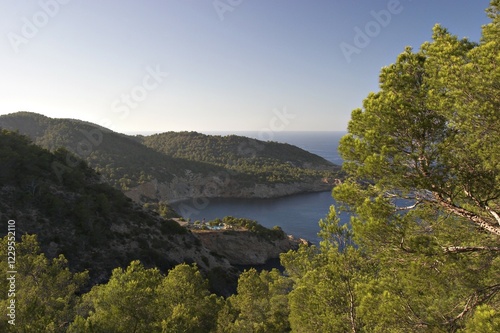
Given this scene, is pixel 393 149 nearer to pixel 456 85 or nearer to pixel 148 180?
pixel 456 85

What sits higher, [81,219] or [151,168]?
[151,168]

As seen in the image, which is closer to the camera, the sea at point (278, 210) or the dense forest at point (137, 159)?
the sea at point (278, 210)

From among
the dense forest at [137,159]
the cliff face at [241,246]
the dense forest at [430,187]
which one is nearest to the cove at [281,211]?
the dense forest at [137,159]

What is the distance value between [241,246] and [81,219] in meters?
36.8

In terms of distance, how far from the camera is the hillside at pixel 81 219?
35938 mm

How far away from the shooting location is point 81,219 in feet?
131

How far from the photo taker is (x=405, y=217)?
9047mm

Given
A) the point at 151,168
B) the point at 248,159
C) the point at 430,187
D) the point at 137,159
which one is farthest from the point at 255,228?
the point at 248,159

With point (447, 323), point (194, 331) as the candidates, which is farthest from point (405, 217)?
point (194, 331)

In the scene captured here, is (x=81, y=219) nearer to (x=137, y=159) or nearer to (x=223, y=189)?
(x=137, y=159)

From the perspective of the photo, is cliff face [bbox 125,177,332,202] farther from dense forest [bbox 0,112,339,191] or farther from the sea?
the sea

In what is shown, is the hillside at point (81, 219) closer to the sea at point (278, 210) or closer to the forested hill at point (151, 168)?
the sea at point (278, 210)

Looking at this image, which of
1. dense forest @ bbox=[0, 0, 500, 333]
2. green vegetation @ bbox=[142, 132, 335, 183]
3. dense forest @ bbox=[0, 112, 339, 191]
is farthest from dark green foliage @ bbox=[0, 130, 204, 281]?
green vegetation @ bbox=[142, 132, 335, 183]

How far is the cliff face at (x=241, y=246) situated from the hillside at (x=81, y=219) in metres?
14.2
